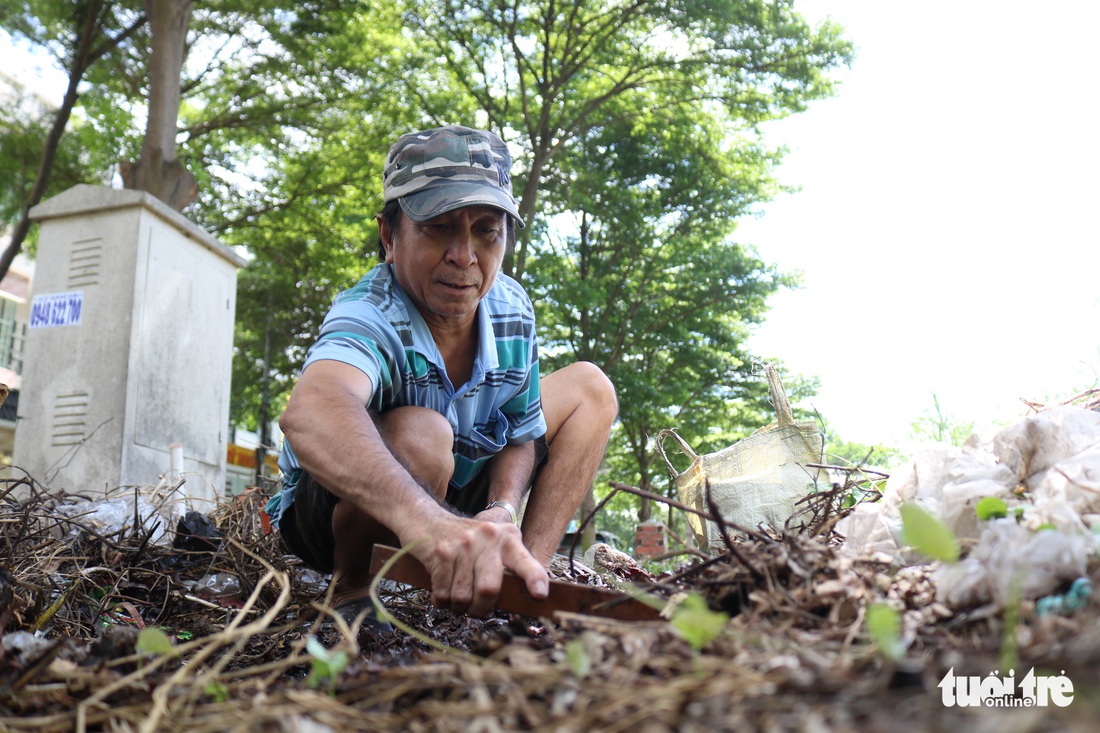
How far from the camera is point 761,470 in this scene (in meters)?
4.23

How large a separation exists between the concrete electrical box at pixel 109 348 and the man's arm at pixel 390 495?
203 inches

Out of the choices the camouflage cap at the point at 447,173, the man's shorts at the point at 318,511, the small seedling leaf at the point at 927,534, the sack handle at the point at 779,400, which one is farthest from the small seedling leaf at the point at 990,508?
the sack handle at the point at 779,400

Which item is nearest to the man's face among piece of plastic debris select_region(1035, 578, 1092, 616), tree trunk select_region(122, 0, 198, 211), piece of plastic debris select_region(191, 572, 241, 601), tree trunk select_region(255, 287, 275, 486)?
piece of plastic debris select_region(191, 572, 241, 601)

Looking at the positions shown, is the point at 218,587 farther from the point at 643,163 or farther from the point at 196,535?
the point at 643,163

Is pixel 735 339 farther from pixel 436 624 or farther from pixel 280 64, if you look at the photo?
pixel 436 624

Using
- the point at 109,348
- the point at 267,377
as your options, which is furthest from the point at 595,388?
the point at 267,377

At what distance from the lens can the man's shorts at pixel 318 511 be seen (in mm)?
2398

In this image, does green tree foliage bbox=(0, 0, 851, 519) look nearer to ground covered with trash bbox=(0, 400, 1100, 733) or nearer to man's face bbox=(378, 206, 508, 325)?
man's face bbox=(378, 206, 508, 325)

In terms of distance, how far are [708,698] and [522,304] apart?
2.28 meters

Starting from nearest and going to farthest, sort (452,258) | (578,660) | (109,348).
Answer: (578,660) → (452,258) → (109,348)

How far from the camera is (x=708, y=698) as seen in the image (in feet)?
2.47

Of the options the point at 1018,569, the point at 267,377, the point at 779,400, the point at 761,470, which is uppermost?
the point at 267,377

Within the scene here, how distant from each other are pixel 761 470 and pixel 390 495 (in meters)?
2.90

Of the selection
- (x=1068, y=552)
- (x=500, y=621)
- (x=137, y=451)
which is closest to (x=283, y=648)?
(x=500, y=621)
